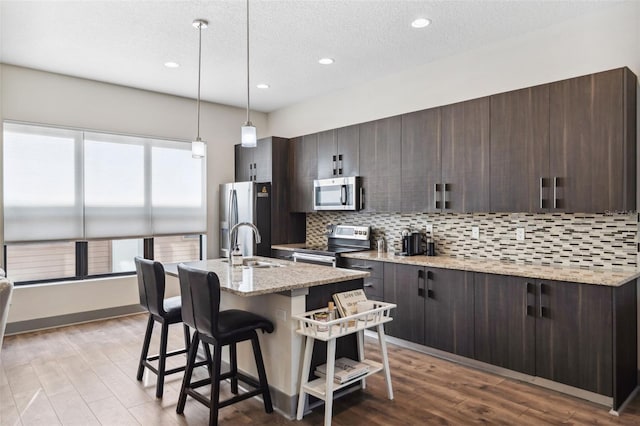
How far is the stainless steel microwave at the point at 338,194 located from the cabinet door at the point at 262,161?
2.43 ft

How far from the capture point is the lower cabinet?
3490mm

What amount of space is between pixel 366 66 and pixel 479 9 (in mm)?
1454

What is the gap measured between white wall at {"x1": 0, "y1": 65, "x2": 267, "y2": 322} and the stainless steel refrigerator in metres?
0.50

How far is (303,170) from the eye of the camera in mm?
5418

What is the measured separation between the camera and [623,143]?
9.34 ft

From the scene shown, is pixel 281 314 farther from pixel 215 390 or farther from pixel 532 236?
pixel 532 236

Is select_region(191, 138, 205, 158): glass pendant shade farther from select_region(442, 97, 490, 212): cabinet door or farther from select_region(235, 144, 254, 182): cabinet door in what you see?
select_region(235, 144, 254, 182): cabinet door

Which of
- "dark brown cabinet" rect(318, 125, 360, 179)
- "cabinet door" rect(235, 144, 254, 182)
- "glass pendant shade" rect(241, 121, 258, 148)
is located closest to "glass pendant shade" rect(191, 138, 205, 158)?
"glass pendant shade" rect(241, 121, 258, 148)

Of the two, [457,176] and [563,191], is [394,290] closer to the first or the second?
[457,176]

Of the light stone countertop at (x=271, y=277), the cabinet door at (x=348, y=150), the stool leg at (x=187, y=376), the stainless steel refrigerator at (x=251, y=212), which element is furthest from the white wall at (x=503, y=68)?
the stool leg at (x=187, y=376)

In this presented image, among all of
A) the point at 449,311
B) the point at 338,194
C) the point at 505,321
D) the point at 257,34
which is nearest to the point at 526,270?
the point at 505,321

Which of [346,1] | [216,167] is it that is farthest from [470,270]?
[216,167]

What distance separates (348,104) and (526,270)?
3027mm

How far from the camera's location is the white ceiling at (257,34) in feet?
10.5
